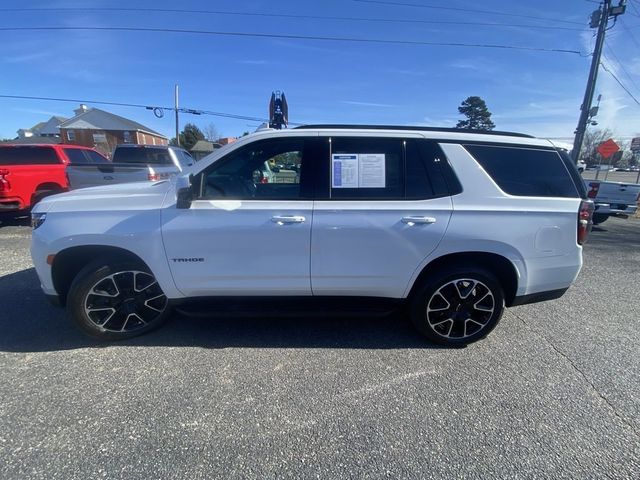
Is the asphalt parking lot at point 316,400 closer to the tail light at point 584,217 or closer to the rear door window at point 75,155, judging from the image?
the tail light at point 584,217

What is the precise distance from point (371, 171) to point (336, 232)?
612 millimetres

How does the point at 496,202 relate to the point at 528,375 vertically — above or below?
above

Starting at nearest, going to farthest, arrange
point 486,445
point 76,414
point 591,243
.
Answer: point 486,445 → point 76,414 → point 591,243

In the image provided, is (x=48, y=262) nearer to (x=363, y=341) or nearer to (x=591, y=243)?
(x=363, y=341)

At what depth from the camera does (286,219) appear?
271 cm

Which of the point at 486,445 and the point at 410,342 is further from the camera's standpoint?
the point at 410,342

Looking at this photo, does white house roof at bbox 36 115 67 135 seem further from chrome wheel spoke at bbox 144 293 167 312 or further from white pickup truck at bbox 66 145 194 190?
chrome wheel spoke at bbox 144 293 167 312

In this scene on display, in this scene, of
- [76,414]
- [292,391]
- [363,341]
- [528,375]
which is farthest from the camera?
[363,341]

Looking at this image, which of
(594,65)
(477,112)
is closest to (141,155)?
(594,65)

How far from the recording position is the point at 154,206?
275 cm

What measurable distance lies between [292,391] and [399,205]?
171cm

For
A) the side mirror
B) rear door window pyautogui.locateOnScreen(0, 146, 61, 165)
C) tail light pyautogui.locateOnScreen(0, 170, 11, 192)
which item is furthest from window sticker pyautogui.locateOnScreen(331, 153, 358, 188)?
rear door window pyautogui.locateOnScreen(0, 146, 61, 165)

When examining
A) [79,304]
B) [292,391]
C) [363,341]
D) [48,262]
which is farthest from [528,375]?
[48,262]

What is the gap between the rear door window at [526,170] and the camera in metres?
2.89
